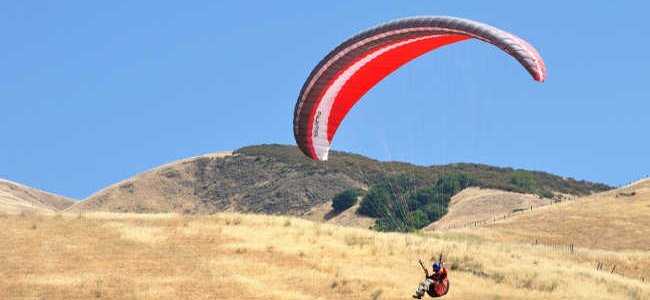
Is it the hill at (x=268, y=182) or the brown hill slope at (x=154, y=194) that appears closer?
the brown hill slope at (x=154, y=194)

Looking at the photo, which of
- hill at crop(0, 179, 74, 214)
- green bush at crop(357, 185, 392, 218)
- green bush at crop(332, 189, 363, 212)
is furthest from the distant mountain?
green bush at crop(357, 185, 392, 218)

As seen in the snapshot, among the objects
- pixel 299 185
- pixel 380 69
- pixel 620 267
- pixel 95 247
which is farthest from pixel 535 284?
pixel 299 185

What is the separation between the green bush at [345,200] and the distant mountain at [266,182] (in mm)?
5648

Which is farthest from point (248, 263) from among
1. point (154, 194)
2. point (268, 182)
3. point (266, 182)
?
point (266, 182)

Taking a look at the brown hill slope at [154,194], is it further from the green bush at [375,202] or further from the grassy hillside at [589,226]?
the grassy hillside at [589,226]

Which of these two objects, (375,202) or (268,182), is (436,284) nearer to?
(375,202)

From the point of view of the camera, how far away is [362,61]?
3497 centimetres

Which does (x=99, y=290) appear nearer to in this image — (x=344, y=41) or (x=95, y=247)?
(x=95, y=247)

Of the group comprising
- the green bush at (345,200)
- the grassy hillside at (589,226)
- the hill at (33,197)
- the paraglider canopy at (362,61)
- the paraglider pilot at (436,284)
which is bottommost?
the paraglider pilot at (436,284)

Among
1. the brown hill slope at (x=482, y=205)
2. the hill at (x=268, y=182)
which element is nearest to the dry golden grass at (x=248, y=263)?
the brown hill slope at (x=482, y=205)

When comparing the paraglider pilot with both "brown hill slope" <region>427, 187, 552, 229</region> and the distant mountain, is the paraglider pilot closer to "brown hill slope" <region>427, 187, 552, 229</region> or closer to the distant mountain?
"brown hill slope" <region>427, 187, 552, 229</region>

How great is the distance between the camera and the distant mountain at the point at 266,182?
108 meters

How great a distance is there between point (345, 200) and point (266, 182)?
20520 millimetres

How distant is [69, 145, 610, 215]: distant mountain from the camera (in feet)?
355
